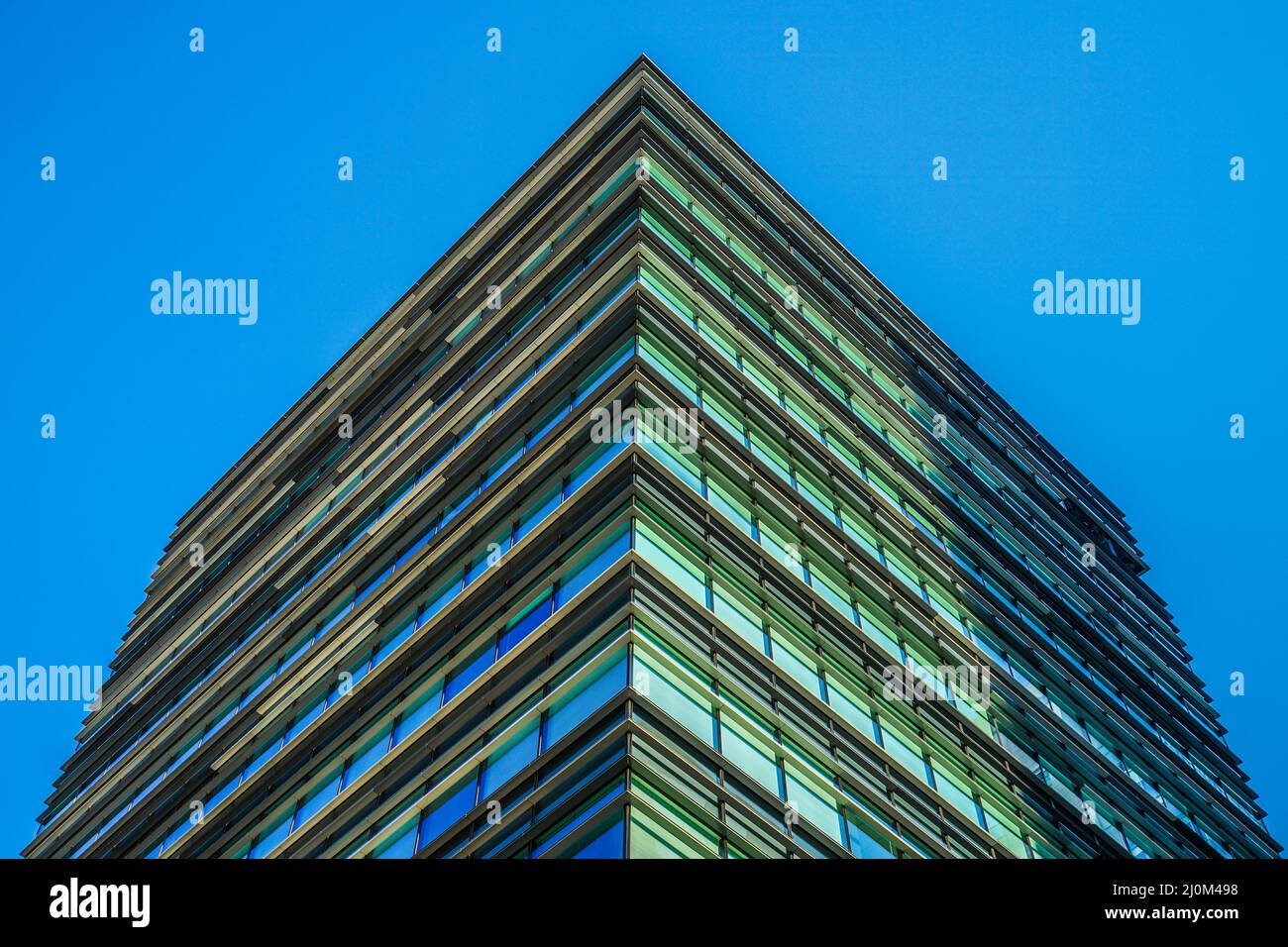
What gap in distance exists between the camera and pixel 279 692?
32.0 metres

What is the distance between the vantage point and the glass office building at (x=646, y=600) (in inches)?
870

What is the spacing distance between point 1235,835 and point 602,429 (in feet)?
75.7

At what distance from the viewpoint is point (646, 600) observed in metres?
22.3

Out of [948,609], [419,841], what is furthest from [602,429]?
[948,609]

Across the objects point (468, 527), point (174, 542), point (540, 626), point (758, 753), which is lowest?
point (758, 753)

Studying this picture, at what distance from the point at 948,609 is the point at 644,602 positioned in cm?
1224

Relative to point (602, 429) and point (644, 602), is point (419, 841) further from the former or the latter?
point (602, 429)

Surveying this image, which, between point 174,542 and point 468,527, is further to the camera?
point 174,542

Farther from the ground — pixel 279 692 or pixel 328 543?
pixel 328 543

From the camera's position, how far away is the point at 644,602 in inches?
877

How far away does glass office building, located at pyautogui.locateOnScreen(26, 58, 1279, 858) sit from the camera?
22094mm
